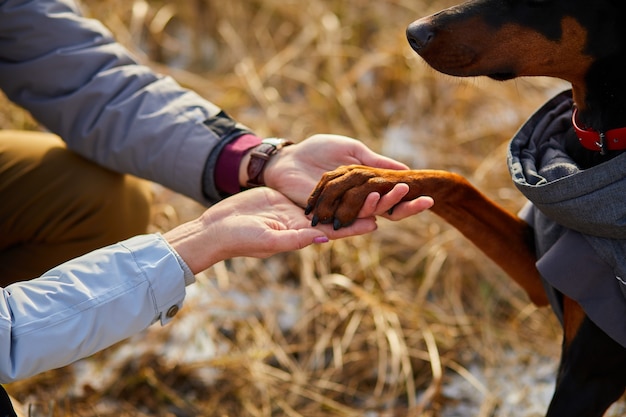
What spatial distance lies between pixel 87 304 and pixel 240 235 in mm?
318

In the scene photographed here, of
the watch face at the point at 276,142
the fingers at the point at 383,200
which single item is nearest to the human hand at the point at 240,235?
the fingers at the point at 383,200

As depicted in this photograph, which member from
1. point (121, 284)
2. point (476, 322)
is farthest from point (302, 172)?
point (476, 322)

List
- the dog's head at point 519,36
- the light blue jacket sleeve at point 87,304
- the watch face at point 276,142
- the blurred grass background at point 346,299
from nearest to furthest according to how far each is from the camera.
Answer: the light blue jacket sleeve at point 87,304
the dog's head at point 519,36
the watch face at point 276,142
the blurred grass background at point 346,299

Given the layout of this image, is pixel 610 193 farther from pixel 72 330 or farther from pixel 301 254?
pixel 301 254

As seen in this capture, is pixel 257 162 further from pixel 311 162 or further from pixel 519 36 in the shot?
pixel 519 36

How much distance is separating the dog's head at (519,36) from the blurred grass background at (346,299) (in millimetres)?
619

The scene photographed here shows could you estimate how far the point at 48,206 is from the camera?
6.85 feet

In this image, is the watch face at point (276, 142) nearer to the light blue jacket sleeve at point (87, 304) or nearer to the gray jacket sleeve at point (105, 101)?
the gray jacket sleeve at point (105, 101)

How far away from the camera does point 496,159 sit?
2994 millimetres

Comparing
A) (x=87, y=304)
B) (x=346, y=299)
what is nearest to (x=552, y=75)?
(x=87, y=304)

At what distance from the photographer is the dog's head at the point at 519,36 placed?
61.6 inches

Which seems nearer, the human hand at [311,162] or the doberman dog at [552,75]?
the doberman dog at [552,75]

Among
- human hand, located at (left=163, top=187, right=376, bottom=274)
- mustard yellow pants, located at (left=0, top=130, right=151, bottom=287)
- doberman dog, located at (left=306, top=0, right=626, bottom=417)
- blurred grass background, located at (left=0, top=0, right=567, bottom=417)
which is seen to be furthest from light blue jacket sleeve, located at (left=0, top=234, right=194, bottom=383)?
blurred grass background, located at (left=0, top=0, right=567, bottom=417)

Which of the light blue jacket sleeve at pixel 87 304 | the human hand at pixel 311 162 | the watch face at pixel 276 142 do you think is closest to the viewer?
the light blue jacket sleeve at pixel 87 304
